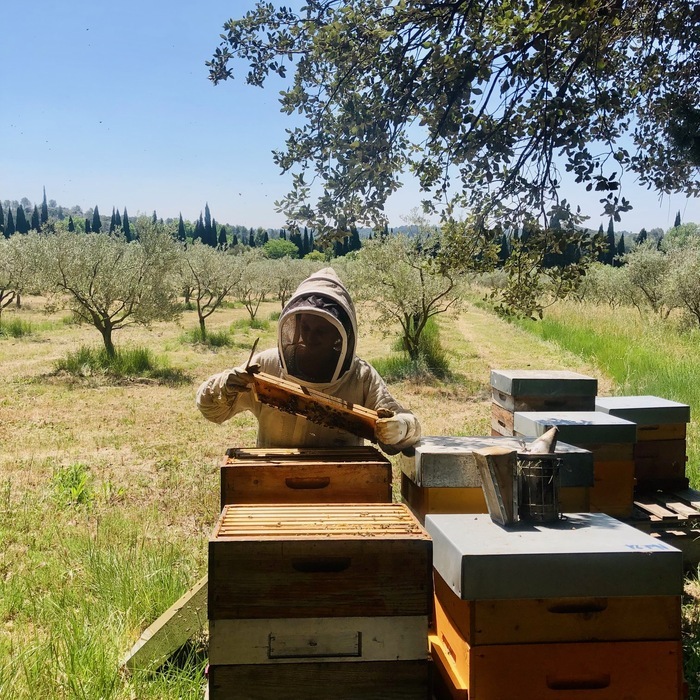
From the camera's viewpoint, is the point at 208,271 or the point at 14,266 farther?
the point at 208,271

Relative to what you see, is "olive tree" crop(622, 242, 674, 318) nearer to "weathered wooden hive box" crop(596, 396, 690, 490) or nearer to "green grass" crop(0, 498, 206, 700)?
"weathered wooden hive box" crop(596, 396, 690, 490)

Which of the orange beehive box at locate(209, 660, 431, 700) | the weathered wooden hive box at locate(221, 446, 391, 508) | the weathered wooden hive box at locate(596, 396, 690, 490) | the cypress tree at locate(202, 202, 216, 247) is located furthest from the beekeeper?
the cypress tree at locate(202, 202, 216, 247)

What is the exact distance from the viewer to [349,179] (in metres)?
3.55

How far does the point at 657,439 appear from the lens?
4.27m

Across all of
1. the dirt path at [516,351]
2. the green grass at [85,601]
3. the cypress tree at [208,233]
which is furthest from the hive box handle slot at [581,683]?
the cypress tree at [208,233]

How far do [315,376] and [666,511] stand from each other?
2.47m

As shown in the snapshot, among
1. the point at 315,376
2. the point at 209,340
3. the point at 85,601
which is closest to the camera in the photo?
the point at 315,376

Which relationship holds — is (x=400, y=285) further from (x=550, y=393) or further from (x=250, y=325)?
(x=250, y=325)

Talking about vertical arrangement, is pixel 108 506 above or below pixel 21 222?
below

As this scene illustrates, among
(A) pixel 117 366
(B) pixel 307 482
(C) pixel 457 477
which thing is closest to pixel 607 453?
(C) pixel 457 477

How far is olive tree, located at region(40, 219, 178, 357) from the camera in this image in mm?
15180

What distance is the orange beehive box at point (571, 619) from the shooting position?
1.85m

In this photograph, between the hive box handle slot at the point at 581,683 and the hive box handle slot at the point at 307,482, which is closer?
the hive box handle slot at the point at 581,683

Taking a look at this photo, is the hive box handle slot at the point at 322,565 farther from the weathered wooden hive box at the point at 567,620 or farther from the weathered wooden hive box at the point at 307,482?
the weathered wooden hive box at the point at 307,482
